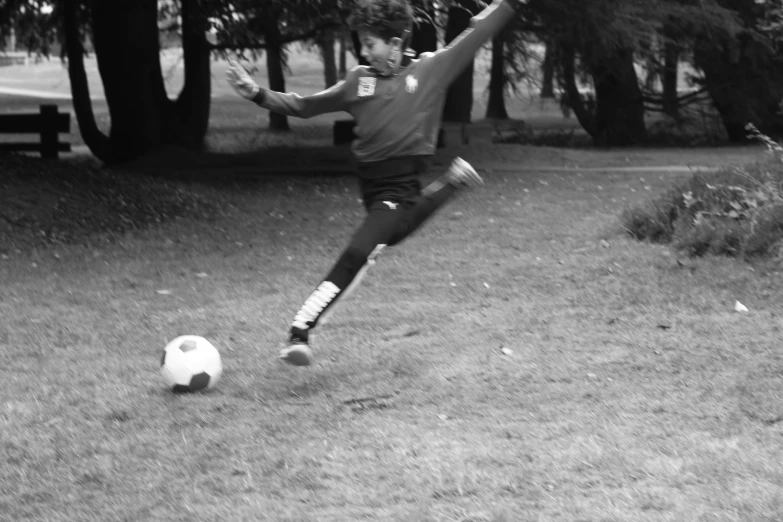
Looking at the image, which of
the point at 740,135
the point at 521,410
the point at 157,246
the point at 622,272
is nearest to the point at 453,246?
the point at 622,272

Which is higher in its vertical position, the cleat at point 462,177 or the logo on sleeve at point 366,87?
the logo on sleeve at point 366,87

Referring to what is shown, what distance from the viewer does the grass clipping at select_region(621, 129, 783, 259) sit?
→ 346 inches

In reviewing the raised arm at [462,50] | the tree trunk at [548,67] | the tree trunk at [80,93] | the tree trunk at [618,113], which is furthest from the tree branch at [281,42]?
the raised arm at [462,50]

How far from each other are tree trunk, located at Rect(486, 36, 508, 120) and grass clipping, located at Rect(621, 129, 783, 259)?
31.3ft

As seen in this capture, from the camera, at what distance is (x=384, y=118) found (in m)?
6.00

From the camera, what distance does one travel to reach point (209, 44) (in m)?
18.8

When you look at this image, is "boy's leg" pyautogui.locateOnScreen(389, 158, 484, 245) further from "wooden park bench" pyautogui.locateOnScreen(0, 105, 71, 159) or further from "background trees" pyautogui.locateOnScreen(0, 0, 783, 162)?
"wooden park bench" pyautogui.locateOnScreen(0, 105, 71, 159)

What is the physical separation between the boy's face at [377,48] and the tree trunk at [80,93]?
12.4 meters

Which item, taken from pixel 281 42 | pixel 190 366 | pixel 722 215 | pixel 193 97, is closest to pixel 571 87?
pixel 281 42

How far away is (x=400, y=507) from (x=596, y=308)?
3.77 m

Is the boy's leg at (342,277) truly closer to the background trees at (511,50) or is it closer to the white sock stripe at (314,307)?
the white sock stripe at (314,307)

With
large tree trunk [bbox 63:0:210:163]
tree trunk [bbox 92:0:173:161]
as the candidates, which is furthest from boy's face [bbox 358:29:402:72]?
tree trunk [bbox 92:0:173:161]

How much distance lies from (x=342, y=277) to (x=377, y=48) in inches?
49.1

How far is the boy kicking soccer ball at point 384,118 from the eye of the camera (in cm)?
582
